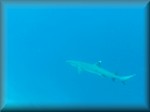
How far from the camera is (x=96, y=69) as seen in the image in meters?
3.87

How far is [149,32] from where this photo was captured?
3.27 meters

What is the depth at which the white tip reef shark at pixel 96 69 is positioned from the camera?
362cm

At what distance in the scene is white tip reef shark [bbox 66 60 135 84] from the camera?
362cm

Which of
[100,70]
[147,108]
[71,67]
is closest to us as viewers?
→ [147,108]

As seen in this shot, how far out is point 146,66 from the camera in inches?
130

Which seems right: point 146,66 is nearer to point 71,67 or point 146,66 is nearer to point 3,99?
point 71,67

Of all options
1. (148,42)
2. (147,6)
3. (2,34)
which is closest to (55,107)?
(2,34)

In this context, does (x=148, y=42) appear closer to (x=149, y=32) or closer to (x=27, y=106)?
(x=149, y=32)

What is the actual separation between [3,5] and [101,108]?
1713 mm

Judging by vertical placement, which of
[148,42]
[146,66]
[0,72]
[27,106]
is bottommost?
→ [27,106]

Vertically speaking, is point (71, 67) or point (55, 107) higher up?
point (71, 67)

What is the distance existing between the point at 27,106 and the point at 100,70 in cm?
111

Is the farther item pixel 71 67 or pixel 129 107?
pixel 71 67

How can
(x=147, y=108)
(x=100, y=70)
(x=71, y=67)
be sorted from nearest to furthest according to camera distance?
(x=147, y=108)
(x=100, y=70)
(x=71, y=67)
